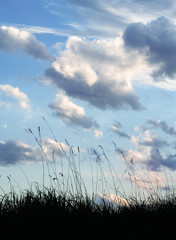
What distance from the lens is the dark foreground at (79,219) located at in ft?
17.2

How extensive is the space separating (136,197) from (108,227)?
1545 millimetres

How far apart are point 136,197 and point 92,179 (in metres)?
1.08

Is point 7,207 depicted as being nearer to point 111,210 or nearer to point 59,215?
point 59,215

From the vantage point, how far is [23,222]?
5574 millimetres

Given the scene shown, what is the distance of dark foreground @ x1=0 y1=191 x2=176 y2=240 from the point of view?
17.2 feet

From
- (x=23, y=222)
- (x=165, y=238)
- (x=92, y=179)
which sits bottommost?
(x=165, y=238)

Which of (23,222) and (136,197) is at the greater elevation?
(136,197)

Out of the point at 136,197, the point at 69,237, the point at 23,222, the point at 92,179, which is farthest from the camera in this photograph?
the point at 92,179

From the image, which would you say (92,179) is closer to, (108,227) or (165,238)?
(108,227)

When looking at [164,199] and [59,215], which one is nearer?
[59,215]

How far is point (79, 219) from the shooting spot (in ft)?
19.1

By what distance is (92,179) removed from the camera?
7.61 m

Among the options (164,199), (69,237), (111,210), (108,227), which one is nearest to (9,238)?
(69,237)

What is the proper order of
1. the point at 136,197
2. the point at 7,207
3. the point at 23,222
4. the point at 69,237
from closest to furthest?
the point at 69,237
the point at 23,222
the point at 7,207
the point at 136,197
